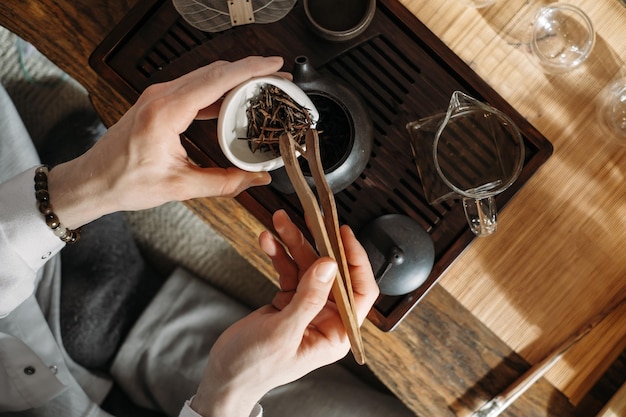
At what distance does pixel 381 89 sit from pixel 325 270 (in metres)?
0.44

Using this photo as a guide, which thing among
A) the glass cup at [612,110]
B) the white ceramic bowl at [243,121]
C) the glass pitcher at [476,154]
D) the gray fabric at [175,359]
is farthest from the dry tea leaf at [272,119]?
the gray fabric at [175,359]

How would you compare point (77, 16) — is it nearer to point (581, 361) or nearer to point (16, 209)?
point (16, 209)

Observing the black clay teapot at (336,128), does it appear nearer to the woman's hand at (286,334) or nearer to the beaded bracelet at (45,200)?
the woman's hand at (286,334)

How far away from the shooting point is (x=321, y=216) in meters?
0.86

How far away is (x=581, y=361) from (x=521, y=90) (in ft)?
1.87

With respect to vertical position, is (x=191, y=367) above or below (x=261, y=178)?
below

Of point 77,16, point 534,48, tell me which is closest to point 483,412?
point 534,48

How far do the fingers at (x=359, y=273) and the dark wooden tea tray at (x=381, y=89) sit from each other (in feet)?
0.44

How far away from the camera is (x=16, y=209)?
1.11m

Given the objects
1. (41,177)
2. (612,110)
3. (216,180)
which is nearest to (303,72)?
(216,180)

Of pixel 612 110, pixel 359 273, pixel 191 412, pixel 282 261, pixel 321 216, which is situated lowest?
pixel 191 412

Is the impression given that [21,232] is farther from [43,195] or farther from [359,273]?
[359,273]

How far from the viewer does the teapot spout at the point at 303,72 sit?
40.4 inches

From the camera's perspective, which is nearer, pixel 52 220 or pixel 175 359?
pixel 52 220
